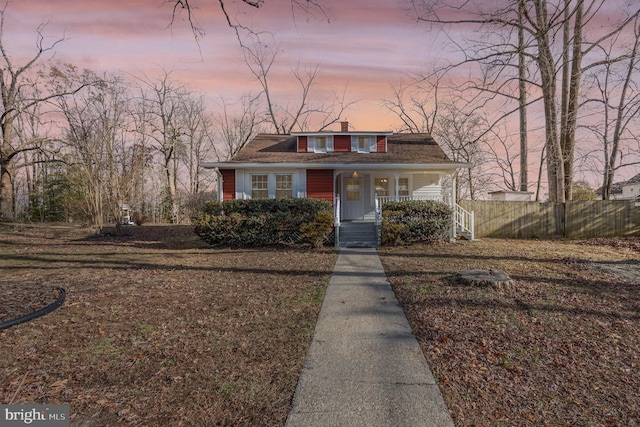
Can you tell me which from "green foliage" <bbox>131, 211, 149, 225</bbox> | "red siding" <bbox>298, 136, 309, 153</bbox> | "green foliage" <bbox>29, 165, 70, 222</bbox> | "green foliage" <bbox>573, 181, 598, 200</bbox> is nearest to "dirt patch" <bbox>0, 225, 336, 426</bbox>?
"red siding" <bbox>298, 136, 309, 153</bbox>

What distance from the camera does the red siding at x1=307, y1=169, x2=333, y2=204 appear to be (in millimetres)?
15195

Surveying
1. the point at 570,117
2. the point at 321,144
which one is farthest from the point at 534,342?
the point at 570,117

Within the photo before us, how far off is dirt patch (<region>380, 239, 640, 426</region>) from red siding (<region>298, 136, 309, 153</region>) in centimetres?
1009

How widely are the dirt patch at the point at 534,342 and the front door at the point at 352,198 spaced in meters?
8.54

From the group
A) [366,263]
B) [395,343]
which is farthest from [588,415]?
[366,263]

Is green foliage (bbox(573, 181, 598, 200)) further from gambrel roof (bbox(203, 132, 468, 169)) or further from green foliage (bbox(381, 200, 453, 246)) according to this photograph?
green foliage (bbox(381, 200, 453, 246))

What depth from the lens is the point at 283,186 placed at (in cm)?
1526

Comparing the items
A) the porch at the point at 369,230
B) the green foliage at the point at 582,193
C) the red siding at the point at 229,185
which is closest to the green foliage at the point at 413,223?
the porch at the point at 369,230

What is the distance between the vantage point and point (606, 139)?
1917 centimetres

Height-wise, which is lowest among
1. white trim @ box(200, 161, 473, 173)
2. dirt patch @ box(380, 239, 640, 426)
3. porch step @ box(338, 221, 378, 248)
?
dirt patch @ box(380, 239, 640, 426)

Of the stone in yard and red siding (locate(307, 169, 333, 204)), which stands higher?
red siding (locate(307, 169, 333, 204))

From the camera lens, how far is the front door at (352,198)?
16156 mm

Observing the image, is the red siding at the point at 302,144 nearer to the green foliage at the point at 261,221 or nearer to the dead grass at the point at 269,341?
the green foliage at the point at 261,221

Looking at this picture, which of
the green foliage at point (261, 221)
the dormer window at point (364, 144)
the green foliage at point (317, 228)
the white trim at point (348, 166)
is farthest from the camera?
the dormer window at point (364, 144)
